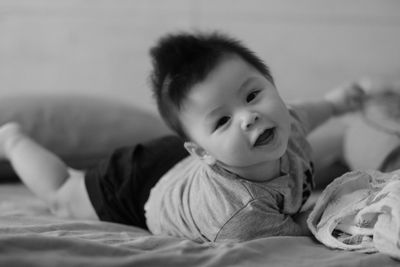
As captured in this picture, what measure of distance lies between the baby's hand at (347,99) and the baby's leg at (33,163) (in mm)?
614

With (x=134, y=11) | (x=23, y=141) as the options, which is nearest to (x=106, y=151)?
(x=23, y=141)

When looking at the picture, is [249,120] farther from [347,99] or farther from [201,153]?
[347,99]

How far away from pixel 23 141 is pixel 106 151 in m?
0.22

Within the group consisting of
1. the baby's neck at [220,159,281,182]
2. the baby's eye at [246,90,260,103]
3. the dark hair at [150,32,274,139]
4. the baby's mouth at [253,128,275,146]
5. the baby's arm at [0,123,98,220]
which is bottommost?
the baby's arm at [0,123,98,220]

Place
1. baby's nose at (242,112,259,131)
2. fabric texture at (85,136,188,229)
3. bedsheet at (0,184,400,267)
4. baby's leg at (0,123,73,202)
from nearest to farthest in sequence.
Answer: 1. bedsheet at (0,184,400,267)
2. baby's nose at (242,112,259,131)
3. fabric texture at (85,136,188,229)
4. baby's leg at (0,123,73,202)

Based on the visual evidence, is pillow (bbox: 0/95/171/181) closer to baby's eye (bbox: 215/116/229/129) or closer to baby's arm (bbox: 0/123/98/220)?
baby's arm (bbox: 0/123/98/220)

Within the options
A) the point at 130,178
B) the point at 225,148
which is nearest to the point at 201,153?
the point at 225,148

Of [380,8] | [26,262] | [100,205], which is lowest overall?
[100,205]

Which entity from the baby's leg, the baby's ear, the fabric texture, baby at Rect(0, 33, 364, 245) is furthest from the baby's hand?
the baby's leg

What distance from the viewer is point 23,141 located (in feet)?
4.15

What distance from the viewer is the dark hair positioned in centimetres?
86

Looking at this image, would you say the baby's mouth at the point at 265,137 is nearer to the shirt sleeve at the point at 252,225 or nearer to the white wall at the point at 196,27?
the shirt sleeve at the point at 252,225

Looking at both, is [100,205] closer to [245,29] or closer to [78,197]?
[78,197]

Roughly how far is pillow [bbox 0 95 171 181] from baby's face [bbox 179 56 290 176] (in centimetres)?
59
